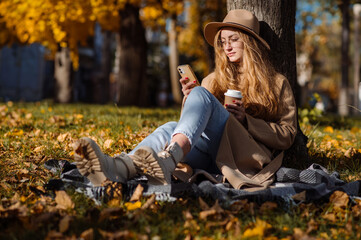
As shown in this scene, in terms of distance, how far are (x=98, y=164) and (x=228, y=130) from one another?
1.02 meters

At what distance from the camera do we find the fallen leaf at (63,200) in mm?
2349

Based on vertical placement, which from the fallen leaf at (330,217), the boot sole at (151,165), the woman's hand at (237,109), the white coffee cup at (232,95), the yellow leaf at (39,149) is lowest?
the fallen leaf at (330,217)

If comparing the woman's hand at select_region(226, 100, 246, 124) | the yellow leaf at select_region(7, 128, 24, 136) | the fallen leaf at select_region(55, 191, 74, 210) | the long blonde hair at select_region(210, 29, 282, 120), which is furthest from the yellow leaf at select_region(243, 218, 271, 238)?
the yellow leaf at select_region(7, 128, 24, 136)

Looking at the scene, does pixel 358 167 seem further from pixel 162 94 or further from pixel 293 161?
pixel 162 94

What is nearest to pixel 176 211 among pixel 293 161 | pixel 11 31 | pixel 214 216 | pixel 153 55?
pixel 214 216

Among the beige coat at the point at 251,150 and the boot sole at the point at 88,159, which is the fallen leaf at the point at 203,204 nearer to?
the beige coat at the point at 251,150

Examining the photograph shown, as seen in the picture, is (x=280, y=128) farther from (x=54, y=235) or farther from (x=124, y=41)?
(x=124, y=41)

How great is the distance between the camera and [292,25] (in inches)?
154

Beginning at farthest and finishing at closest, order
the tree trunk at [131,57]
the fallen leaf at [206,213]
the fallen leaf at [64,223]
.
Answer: the tree trunk at [131,57] < the fallen leaf at [206,213] < the fallen leaf at [64,223]

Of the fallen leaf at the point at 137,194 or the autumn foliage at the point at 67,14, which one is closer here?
the fallen leaf at the point at 137,194

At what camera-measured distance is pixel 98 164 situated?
7.83 ft

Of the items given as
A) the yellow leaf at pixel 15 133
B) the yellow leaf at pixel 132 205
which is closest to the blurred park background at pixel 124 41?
the yellow leaf at pixel 132 205

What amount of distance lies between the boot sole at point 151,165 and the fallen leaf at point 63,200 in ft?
1.50

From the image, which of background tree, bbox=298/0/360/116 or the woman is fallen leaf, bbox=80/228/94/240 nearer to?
the woman
